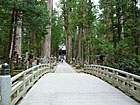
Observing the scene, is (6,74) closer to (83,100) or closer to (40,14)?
(83,100)

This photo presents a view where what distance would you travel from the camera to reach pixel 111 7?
1195 cm

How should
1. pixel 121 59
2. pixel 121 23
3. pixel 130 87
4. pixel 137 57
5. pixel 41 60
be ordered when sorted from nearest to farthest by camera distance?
pixel 130 87 → pixel 137 57 → pixel 121 59 → pixel 121 23 → pixel 41 60

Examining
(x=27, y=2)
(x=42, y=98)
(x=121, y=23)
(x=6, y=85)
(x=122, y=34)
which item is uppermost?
(x=27, y=2)

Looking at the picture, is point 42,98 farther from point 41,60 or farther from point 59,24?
point 59,24

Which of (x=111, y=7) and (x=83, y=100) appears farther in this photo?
(x=111, y=7)

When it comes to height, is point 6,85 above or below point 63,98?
above

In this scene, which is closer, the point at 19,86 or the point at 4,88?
the point at 4,88

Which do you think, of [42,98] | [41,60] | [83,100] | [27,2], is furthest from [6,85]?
[41,60]

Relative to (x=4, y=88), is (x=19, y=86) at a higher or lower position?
lower

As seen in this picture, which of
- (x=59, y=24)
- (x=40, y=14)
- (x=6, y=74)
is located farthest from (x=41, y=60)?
(x=59, y=24)

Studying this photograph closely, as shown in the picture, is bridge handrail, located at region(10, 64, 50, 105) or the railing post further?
bridge handrail, located at region(10, 64, 50, 105)

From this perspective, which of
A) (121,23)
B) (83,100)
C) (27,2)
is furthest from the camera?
(121,23)

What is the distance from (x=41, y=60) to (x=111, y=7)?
8756mm

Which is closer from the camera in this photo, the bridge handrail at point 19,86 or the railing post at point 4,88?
the railing post at point 4,88
